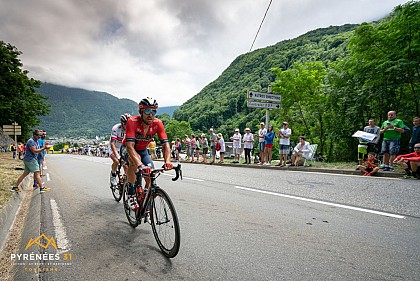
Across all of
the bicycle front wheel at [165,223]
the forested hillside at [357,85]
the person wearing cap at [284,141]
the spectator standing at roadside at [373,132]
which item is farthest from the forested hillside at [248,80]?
the bicycle front wheel at [165,223]

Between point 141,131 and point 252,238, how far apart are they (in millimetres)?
2348

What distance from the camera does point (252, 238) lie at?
3.41 metres

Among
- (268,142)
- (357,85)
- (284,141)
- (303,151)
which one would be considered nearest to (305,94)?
(357,85)

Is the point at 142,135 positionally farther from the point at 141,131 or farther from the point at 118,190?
the point at 118,190

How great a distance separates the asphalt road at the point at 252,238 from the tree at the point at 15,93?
37579 mm

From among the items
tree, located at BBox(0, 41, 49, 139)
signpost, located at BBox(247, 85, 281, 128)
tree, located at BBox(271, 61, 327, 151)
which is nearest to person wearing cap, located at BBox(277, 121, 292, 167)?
signpost, located at BBox(247, 85, 281, 128)

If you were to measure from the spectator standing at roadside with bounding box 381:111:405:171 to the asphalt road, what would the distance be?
10.8 feet

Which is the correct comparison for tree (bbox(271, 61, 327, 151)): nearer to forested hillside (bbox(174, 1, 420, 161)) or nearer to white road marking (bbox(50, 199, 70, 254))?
forested hillside (bbox(174, 1, 420, 161))

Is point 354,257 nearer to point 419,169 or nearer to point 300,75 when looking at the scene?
point 419,169

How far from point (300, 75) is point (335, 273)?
2005 cm

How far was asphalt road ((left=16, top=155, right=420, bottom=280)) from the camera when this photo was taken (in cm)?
258

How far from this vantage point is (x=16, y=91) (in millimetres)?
35938

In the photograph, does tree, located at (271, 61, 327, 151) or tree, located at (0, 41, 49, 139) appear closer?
tree, located at (271, 61, 327, 151)

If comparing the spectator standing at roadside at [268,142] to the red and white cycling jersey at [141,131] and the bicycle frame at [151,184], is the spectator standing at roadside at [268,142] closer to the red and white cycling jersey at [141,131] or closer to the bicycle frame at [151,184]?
the red and white cycling jersey at [141,131]
